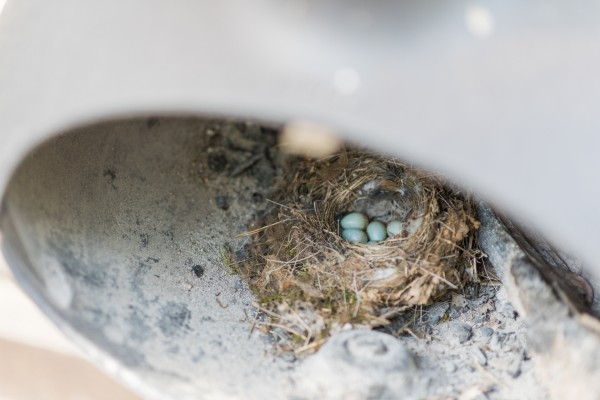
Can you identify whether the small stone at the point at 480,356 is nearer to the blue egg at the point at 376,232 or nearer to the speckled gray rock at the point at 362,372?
the speckled gray rock at the point at 362,372

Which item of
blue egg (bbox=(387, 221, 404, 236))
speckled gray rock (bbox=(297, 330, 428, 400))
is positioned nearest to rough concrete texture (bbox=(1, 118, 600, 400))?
speckled gray rock (bbox=(297, 330, 428, 400))

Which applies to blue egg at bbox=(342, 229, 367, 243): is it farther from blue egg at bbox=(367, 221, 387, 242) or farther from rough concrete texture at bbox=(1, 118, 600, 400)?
rough concrete texture at bbox=(1, 118, 600, 400)

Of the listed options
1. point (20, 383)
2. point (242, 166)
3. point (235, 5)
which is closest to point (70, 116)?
point (235, 5)

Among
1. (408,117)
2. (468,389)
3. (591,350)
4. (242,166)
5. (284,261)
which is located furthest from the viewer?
(242,166)

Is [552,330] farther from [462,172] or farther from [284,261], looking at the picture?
[284,261]

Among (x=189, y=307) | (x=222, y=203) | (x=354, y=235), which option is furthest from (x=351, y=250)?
(x=189, y=307)

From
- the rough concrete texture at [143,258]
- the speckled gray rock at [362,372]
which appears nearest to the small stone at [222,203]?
the rough concrete texture at [143,258]

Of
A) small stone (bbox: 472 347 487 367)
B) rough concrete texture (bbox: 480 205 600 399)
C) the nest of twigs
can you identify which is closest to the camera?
rough concrete texture (bbox: 480 205 600 399)
